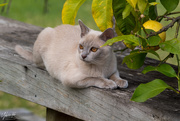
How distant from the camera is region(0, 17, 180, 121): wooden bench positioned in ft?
4.81

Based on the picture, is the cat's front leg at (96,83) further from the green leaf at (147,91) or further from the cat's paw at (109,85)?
the green leaf at (147,91)

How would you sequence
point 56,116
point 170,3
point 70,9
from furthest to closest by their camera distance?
1. point 56,116
2. point 70,9
3. point 170,3

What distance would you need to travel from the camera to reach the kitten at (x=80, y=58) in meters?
1.86

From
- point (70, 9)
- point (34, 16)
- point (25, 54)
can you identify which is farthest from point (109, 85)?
point (34, 16)

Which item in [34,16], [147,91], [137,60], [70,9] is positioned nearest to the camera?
[147,91]

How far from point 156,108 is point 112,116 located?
270 millimetres

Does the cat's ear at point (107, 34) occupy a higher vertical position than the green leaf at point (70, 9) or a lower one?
lower

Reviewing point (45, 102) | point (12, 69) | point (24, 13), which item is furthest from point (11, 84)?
point (24, 13)

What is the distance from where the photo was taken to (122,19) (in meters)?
1.64

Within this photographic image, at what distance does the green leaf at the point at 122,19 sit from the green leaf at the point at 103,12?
0.15 ft

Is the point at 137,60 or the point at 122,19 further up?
the point at 122,19

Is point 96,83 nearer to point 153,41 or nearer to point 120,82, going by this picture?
point 120,82

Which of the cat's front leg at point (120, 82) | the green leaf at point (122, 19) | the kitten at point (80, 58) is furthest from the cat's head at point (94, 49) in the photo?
the green leaf at point (122, 19)

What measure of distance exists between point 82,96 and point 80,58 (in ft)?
0.89
